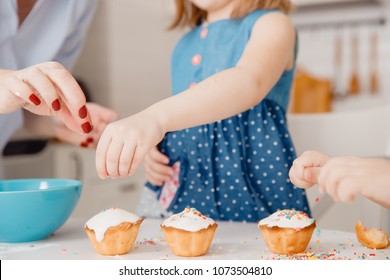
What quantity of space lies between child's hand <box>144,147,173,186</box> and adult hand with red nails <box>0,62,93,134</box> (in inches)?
11.7

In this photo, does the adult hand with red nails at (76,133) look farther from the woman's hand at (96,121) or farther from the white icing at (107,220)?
the white icing at (107,220)

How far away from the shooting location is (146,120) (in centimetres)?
73

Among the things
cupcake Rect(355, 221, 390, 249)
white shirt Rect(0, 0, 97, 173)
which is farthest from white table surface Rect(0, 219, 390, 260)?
white shirt Rect(0, 0, 97, 173)

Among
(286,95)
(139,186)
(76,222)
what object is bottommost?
(139,186)

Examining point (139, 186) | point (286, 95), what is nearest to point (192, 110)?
point (286, 95)

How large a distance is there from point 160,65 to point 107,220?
2.51 m

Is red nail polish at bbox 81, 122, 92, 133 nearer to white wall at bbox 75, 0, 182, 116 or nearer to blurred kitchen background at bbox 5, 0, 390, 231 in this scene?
blurred kitchen background at bbox 5, 0, 390, 231

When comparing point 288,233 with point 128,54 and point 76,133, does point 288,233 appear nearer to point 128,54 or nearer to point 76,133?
point 76,133

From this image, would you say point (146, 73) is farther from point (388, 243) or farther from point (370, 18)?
point (388, 243)

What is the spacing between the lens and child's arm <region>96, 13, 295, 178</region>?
695mm

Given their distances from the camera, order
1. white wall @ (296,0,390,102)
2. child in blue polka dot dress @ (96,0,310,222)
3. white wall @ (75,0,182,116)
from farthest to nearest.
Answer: white wall @ (296,0,390,102) → white wall @ (75,0,182,116) → child in blue polka dot dress @ (96,0,310,222)

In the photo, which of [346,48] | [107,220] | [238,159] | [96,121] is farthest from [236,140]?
[346,48]

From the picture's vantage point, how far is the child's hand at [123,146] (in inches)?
27.1
